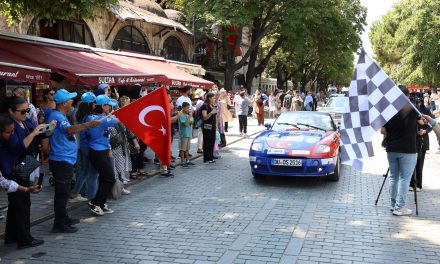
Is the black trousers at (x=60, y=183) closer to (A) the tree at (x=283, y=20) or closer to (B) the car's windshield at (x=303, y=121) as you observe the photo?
(B) the car's windshield at (x=303, y=121)

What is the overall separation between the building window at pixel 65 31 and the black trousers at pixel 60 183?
10.8 meters

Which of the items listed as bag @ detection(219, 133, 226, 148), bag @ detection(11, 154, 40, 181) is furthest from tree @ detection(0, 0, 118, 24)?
bag @ detection(219, 133, 226, 148)

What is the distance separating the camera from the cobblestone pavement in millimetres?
4836

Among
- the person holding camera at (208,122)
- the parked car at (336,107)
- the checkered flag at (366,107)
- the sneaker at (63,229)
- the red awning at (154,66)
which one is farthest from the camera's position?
the parked car at (336,107)

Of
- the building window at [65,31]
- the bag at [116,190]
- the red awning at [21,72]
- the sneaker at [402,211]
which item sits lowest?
the sneaker at [402,211]

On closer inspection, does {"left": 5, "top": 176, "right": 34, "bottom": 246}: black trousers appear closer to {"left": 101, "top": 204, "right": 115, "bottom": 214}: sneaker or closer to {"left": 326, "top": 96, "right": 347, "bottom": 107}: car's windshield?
{"left": 101, "top": 204, "right": 115, "bottom": 214}: sneaker

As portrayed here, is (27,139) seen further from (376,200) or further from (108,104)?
(376,200)

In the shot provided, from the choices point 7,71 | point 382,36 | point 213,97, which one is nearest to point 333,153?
point 213,97

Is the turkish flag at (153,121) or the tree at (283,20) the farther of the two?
the tree at (283,20)

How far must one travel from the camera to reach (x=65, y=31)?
16547mm

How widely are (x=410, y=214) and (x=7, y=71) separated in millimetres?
6914

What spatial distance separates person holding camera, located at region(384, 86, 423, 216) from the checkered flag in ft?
1.29

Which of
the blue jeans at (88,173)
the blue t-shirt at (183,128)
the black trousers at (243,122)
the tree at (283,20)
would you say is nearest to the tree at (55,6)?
the blue t-shirt at (183,128)

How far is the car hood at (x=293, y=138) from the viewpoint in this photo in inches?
321
